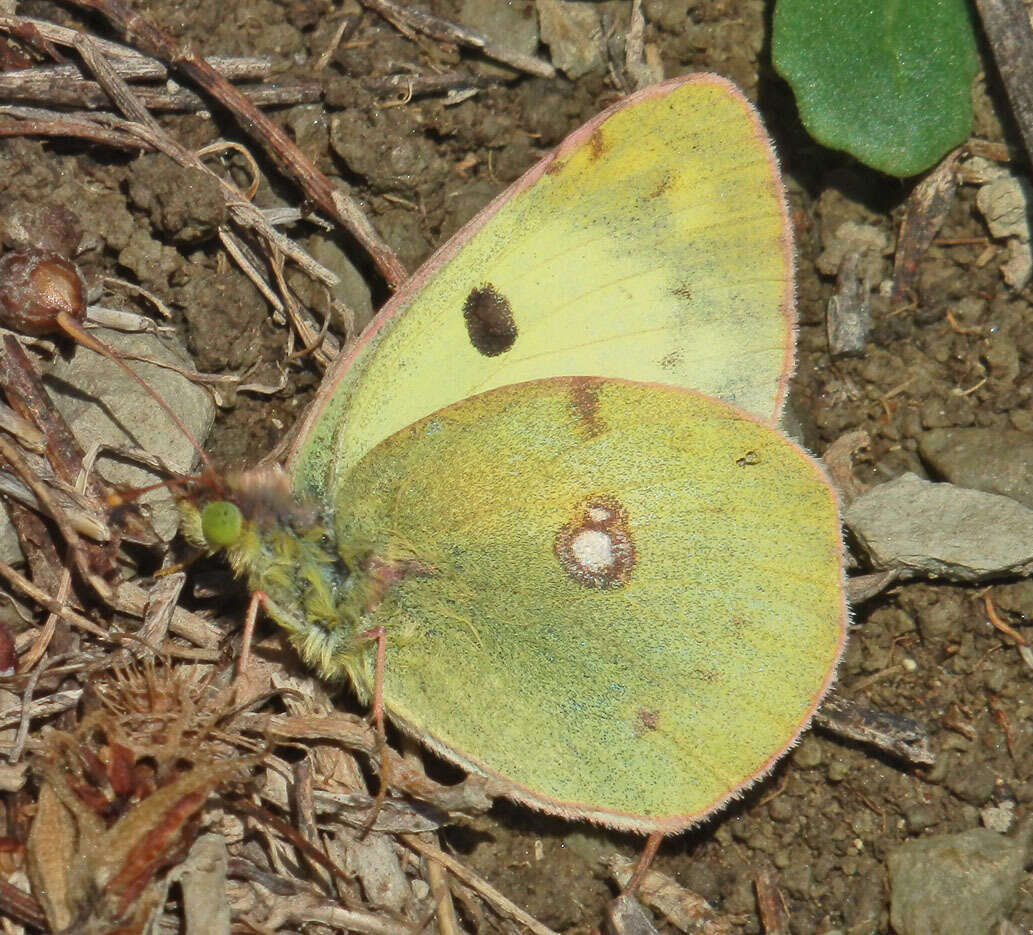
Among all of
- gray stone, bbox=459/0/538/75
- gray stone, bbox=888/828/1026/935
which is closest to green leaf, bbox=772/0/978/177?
gray stone, bbox=459/0/538/75

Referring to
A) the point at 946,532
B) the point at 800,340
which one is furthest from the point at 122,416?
the point at 946,532

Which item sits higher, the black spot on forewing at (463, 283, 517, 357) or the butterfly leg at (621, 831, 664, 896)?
the black spot on forewing at (463, 283, 517, 357)

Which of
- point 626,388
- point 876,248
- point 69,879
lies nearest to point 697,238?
point 626,388

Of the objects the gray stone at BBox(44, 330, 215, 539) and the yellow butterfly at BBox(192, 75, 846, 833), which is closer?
the yellow butterfly at BBox(192, 75, 846, 833)

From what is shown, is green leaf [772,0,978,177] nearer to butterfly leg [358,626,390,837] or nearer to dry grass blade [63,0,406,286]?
dry grass blade [63,0,406,286]

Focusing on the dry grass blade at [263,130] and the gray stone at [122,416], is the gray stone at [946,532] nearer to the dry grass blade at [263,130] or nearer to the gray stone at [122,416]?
the dry grass blade at [263,130]

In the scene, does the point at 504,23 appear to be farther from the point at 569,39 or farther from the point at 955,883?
the point at 955,883

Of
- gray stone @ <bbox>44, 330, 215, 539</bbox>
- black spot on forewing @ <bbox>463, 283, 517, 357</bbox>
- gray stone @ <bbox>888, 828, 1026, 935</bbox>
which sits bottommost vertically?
gray stone @ <bbox>888, 828, 1026, 935</bbox>

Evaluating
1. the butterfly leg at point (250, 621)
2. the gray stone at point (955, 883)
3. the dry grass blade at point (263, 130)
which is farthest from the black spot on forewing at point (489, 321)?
the gray stone at point (955, 883)
